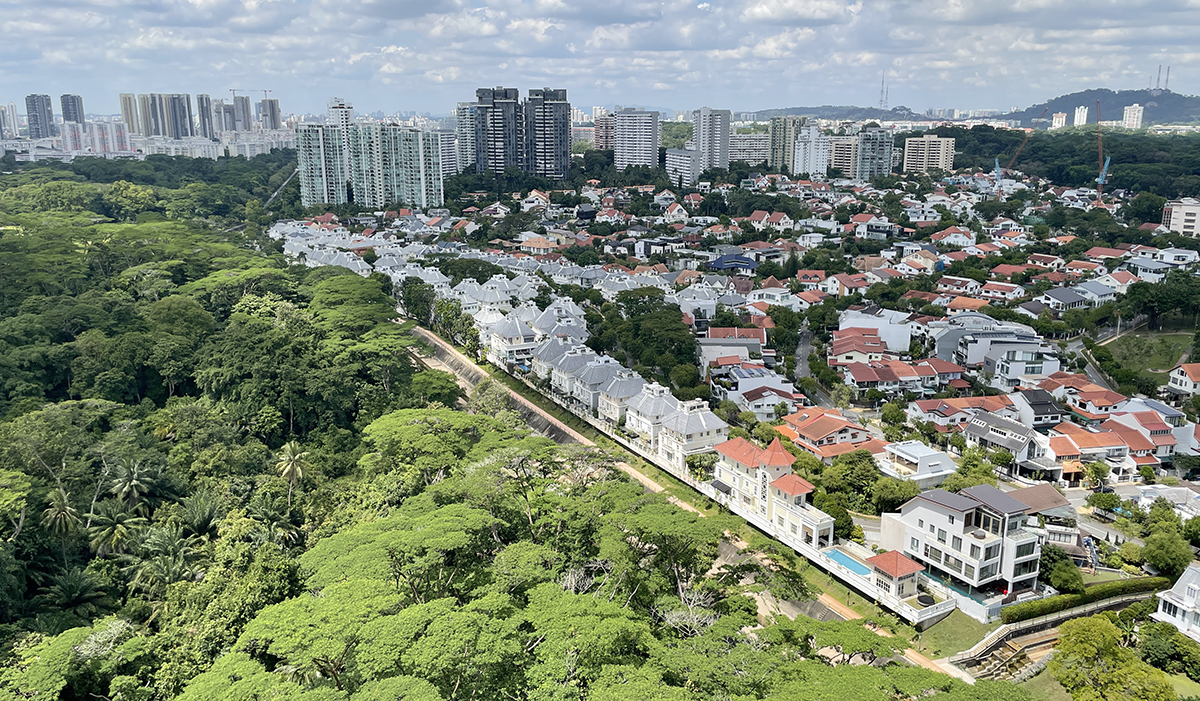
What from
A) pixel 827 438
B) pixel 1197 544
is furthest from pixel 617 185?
pixel 1197 544

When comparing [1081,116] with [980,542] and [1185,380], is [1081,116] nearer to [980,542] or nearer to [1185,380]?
[1185,380]

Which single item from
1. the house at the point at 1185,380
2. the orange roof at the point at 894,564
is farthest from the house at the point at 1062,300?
the orange roof at the point at 894,564

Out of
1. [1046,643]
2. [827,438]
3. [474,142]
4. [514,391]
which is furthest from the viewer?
[474,142]

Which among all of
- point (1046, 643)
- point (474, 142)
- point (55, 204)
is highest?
point (474, 142)

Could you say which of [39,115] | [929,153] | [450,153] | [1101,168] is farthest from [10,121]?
[1101,168]

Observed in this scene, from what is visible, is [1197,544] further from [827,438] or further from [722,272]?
[722,272]

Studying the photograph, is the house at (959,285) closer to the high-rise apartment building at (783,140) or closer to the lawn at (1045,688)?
the lawn at (1045,688)
